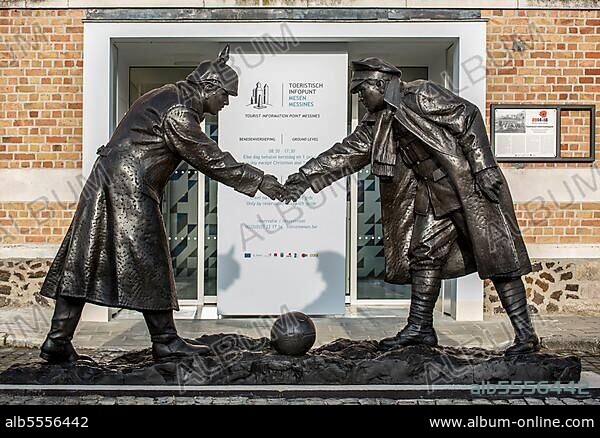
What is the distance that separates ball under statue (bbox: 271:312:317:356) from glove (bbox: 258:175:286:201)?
76 centimetres

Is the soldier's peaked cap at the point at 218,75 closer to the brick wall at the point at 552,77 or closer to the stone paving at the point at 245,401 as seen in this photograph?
the stone paving at the point at 245,401

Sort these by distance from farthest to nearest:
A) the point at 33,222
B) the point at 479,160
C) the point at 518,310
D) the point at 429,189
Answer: the point at 33,222 → the point at 429,189 → the point at 518,310 → the point at 479,160

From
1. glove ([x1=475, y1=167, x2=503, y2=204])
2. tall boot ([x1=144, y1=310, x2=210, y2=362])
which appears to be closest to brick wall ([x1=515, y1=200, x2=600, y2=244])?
glove ([x1=475, y1=167, x2=503, y2=204])

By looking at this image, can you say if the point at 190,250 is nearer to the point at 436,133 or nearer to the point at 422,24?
the point at 422,24

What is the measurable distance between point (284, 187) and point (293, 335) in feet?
3.10

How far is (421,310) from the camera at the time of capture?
18.0 feet

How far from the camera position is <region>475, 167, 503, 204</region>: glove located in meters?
5.12

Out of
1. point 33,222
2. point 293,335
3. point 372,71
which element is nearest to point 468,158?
point 372,71

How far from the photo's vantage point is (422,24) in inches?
365

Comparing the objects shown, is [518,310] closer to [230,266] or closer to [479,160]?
[479,160]
